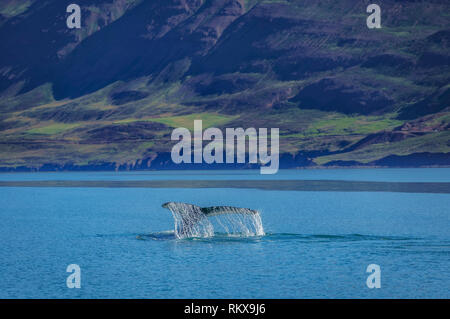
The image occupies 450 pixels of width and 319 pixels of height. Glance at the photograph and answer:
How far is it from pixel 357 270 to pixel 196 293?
12.6 meters

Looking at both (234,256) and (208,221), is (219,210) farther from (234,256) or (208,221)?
(208,221)

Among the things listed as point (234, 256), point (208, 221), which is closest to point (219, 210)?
point (234, 256)

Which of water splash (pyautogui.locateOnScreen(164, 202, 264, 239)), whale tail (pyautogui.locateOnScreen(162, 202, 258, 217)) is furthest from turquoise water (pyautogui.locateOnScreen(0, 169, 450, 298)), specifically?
whale tail (pyautogui.locateOnScreen(162, 202, 258, 217))

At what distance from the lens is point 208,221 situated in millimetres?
62750

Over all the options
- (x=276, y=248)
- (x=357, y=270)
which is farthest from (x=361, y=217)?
(x=357, y=270)

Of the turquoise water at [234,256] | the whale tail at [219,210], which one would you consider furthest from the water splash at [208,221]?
the turquoise water at [234,256]

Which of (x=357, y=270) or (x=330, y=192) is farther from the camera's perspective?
(x=330, y=192)

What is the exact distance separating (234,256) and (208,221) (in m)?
5.55

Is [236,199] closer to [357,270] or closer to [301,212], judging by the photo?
[301,212]

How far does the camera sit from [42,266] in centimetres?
5656

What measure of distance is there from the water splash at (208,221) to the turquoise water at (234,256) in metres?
1.49
